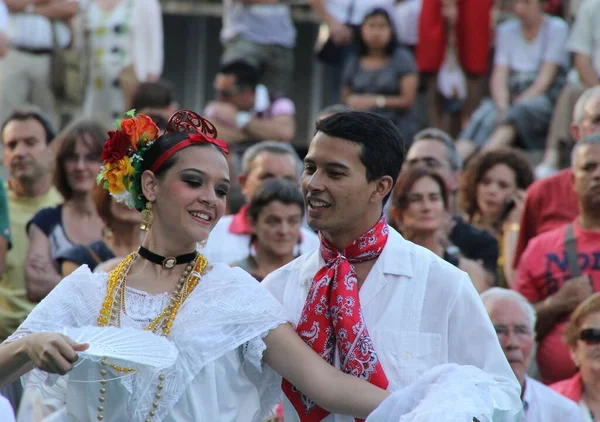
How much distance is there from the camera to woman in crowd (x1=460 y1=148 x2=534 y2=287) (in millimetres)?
8898

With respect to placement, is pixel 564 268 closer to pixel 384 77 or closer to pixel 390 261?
pixel 390 261

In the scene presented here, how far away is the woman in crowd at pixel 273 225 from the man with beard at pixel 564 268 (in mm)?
1383

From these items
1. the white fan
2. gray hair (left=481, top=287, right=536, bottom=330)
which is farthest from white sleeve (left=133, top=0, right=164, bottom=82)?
the white fan

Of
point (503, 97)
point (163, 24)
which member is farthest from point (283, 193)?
point (163, 24)

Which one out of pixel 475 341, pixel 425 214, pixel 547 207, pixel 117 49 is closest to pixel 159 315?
pixel 475 341

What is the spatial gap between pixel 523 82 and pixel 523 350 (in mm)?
5175

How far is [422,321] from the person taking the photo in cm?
462

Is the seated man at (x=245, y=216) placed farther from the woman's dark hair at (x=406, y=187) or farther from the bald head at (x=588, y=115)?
the bald head at (x=588, y=115)

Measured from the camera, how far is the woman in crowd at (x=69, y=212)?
7.53 m

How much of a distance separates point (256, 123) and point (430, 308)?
628cm

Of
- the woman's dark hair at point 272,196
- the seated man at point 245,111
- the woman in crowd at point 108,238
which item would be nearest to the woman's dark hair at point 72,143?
the woman in crowd at point 108,238

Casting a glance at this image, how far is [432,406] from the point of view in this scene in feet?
13.7

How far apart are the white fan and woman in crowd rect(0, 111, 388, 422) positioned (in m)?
0.07

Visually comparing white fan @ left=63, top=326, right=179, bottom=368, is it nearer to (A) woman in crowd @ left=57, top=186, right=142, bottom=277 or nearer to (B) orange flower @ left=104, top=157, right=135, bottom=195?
(B) orange flower @ left=104, top=157, right=135, bottom=195
